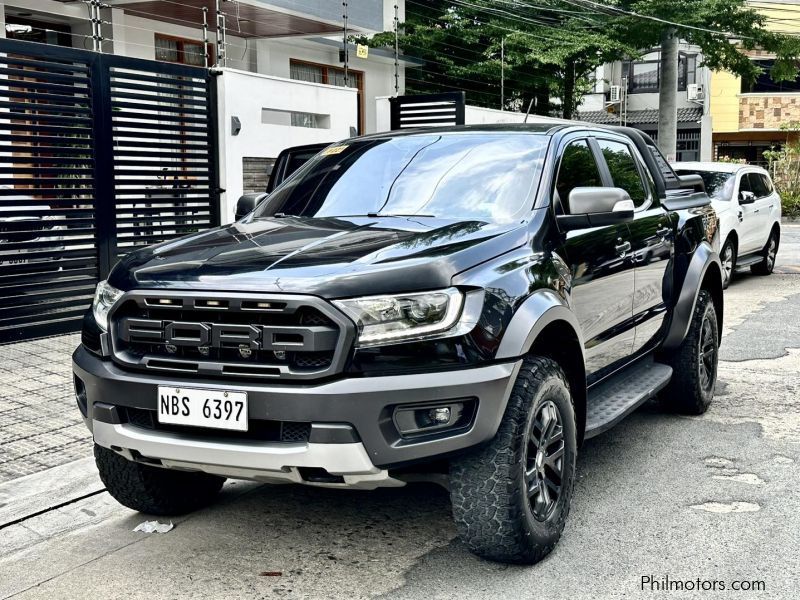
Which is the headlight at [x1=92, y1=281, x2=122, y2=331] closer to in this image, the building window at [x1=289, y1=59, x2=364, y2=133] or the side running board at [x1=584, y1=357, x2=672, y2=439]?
the side running board at [x1=584, y1=357, x2=672, y2=439]

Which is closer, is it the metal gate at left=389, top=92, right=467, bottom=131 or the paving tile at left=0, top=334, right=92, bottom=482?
the paving tile at left=0, top=334, right=92, bottom=482

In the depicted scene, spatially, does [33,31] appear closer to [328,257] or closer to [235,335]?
[328,257]

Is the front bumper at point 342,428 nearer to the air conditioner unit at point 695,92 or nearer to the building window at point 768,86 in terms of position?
the air conditioner unit at point 695,92

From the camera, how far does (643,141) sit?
20.4 ft

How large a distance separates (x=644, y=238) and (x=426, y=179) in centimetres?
142

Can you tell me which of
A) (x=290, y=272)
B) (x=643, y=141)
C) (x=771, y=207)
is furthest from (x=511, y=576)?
(x=771, y=207)

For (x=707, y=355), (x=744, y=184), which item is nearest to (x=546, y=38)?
(x=744, y=184)

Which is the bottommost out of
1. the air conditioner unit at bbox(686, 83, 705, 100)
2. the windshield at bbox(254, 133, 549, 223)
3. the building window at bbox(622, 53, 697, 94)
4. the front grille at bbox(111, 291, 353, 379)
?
the front grille at bbox(111, 291, 353, 379)

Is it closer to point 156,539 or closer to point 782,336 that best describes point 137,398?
point 156,539

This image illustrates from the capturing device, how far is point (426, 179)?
15.6 feet

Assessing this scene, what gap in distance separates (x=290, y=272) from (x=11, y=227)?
19.8 ft

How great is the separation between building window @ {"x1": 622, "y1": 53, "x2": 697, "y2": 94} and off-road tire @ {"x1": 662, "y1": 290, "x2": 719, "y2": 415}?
37.7 metres

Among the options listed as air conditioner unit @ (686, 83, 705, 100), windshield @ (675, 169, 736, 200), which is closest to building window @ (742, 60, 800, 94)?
air conditioner unit @ (686, 83, 705, 100)

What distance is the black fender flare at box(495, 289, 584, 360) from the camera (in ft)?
12.1
